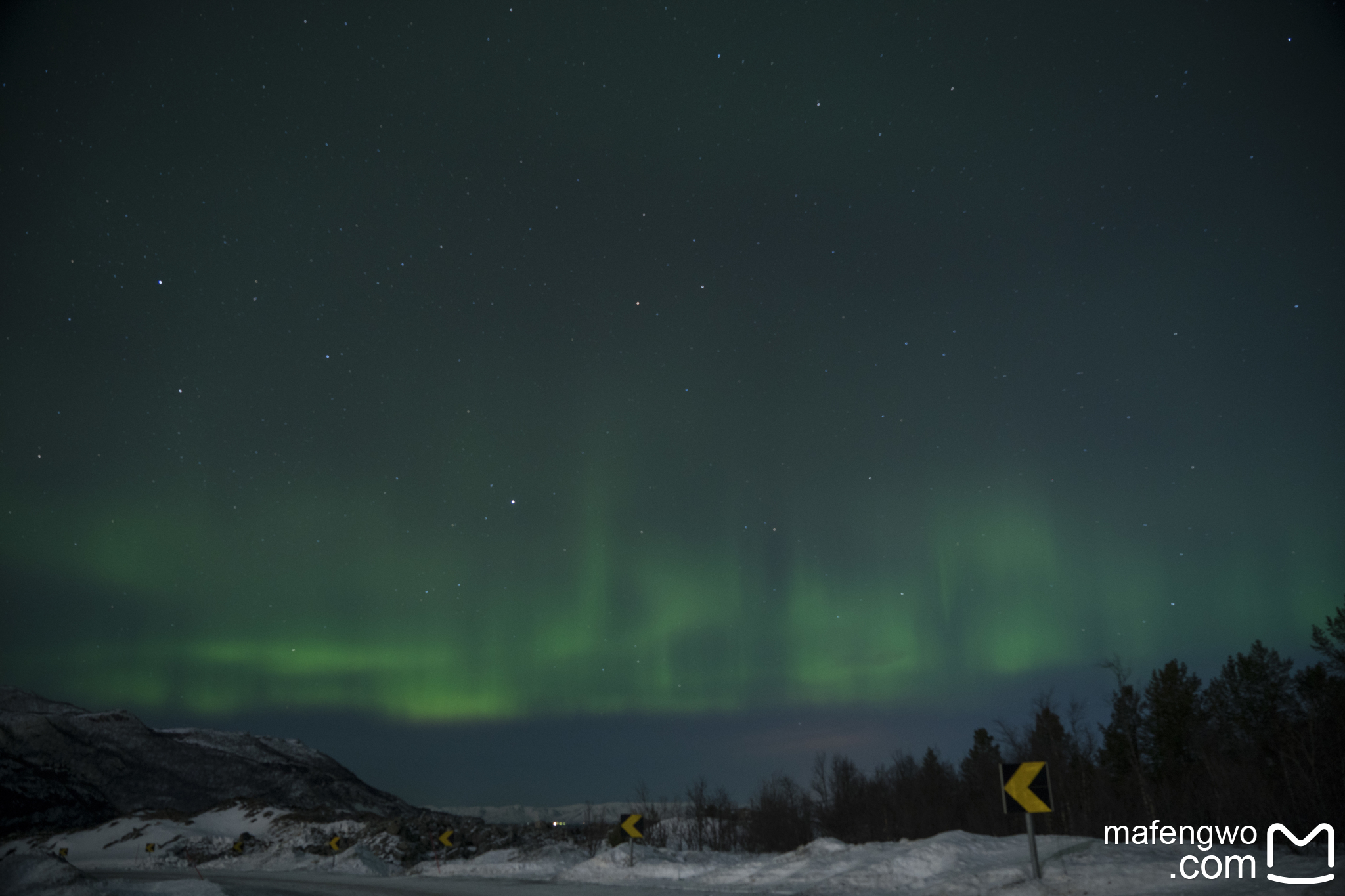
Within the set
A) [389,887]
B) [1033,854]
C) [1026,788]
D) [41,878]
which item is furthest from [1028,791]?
[41,878]

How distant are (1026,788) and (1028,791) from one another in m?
0.06

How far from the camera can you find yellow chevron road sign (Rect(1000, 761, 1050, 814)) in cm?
1195

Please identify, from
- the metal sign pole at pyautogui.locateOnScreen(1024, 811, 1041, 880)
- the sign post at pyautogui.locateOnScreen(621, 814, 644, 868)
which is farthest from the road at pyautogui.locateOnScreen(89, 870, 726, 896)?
the metal sign pole at pyautogui.locateOnScreen(1024, 811, 1041, 880)

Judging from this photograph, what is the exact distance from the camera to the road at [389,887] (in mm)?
15461

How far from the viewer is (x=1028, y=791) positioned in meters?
12.1

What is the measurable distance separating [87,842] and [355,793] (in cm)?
11776

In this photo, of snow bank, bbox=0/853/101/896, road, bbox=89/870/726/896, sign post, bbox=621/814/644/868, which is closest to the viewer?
snow bank, bbox=0/853/101/896

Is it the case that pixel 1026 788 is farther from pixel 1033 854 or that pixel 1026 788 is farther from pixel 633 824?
pixel 633 824

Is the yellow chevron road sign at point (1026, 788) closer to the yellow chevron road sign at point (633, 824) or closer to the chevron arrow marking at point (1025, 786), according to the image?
the chevron arrow marking at point (1025, 786)

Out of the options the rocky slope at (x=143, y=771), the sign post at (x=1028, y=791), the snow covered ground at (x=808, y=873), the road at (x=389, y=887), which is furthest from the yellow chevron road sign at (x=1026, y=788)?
the rocky slope at (x=143, y=771)

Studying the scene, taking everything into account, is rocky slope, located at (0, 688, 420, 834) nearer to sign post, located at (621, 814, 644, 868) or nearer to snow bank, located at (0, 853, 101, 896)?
snow bank, located at (0, 853, 101, 896)

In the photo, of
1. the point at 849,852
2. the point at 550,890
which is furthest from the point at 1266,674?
the point at 550,890

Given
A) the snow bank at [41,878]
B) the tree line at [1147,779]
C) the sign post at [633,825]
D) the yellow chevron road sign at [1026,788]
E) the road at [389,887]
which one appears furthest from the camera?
the tree line at [1147,779]

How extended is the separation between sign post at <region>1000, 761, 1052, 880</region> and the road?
560 cm
